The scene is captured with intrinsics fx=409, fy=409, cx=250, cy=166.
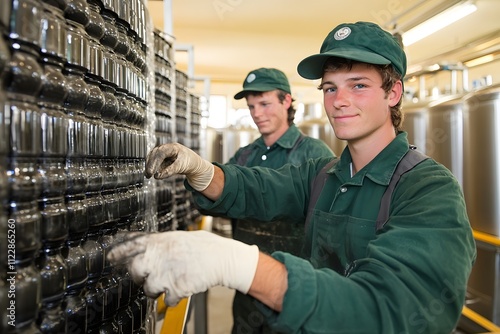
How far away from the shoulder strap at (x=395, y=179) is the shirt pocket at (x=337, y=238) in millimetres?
35

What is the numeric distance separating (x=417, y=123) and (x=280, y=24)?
10.6 feet

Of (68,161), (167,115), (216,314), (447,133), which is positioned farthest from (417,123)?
(68,161)

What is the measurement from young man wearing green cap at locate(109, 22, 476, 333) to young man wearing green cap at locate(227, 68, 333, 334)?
723 mm

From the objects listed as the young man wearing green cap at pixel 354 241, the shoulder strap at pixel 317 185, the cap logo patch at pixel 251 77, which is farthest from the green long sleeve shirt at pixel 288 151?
the young man wearing green cap at pixel 354 241

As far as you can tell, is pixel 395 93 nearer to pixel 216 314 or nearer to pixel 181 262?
pixel 181 262

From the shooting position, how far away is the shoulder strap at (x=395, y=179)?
114 cm

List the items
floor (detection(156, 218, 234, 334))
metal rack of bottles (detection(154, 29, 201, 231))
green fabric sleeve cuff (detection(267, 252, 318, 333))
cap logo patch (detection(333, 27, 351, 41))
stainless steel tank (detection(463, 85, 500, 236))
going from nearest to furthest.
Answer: green fabric sleeve cuff (detection(267, 252, 318, 333)) < cap logo patch (detection(333, 27, 351, 41)) < metal rack of bottles (detection(154, 29, 201, 231)) < stainless steel tank (detection(463, 85, 500, 236)) < floor (detection(156, 218, 234, 334))

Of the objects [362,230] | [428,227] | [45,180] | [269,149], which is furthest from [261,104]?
[45,180]

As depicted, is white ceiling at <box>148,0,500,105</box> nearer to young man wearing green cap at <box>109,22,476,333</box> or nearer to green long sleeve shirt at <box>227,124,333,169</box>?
green long sleeve shirt at <box>227,124,333,169</box>

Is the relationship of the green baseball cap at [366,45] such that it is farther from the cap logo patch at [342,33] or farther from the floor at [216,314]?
the floor at [216,314]

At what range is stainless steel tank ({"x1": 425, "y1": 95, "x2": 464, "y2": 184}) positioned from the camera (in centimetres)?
317

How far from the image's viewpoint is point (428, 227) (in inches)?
36.3

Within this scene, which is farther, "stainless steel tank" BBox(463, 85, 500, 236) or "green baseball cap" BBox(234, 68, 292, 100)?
"stainless steel tank" BBox(463, 85, 500, 236)

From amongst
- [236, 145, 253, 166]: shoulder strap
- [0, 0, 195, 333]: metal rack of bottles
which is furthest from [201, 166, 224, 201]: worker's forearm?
[236, 145, 253, 166]: shoulder strap
